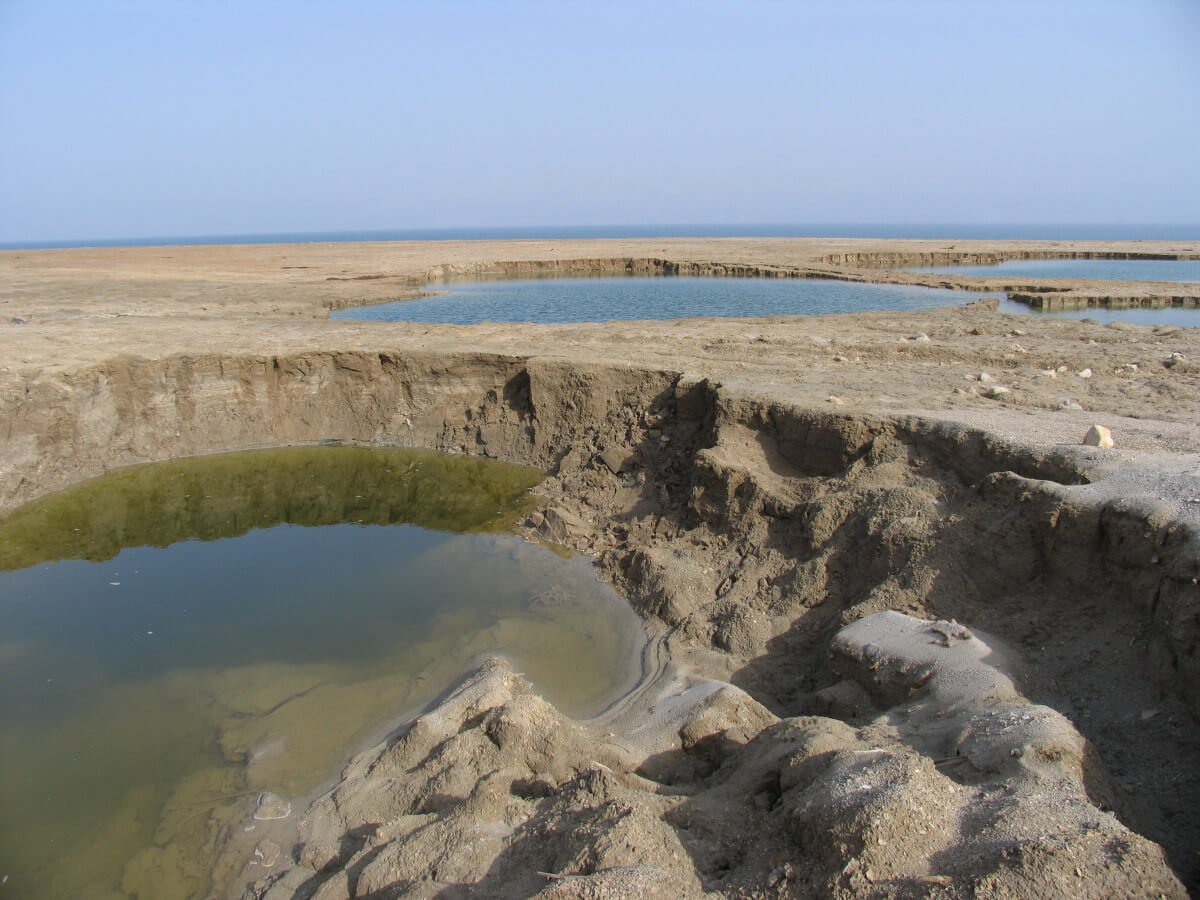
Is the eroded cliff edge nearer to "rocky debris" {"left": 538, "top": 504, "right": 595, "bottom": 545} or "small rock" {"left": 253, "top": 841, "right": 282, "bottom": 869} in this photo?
"rocky debris" {"left": 538, "top": 504, "right": 595, "bottom": 545}

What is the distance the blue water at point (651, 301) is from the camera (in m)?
24.9

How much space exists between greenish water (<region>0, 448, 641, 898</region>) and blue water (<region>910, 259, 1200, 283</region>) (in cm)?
3176

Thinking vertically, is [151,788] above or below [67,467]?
below

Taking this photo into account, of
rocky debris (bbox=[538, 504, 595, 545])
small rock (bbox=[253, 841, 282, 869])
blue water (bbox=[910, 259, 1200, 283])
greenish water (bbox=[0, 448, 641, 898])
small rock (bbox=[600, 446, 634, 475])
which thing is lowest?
small rock (bbox=[253, 841, 282, 869])

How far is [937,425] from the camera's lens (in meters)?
9.34

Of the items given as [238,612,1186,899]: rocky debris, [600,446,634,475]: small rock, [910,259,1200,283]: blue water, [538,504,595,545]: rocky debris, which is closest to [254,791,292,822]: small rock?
[238,612,1186,899]: rocky debris

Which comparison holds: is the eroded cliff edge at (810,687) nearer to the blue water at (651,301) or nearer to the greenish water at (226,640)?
the greenish water at (226,640)

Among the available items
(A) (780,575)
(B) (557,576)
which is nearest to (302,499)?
(B) (557,576)

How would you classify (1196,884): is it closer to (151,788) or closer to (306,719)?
(306,719)

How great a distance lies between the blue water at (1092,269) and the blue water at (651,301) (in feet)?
31.5

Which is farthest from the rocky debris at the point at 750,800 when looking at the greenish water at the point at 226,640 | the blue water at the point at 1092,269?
the blue water at the point at 1092,269

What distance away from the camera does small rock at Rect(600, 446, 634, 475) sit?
1280 centimetres

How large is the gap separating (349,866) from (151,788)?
254cm

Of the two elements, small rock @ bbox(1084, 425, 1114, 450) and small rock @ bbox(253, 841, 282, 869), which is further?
small rock @ bbox(1084, 425, 1114, 450)
